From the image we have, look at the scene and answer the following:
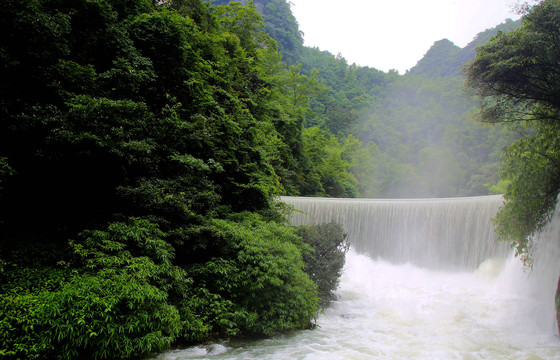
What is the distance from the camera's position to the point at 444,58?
86.2 meters

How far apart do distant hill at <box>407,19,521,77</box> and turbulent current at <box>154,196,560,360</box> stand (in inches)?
2973

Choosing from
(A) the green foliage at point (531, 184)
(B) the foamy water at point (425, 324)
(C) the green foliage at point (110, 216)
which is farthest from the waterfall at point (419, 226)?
(C) the green foliage at point (110, 216)

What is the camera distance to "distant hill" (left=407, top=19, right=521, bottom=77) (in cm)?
7869

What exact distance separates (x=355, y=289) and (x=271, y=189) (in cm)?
447

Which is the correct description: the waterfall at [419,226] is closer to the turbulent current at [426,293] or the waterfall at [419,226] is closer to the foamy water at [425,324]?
the turbulent current at [426,293]

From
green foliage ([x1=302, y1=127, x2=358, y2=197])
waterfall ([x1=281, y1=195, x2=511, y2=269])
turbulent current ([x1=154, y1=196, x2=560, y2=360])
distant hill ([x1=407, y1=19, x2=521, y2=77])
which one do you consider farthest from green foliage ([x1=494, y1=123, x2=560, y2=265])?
distant hill ([x1=407, y1=19, x2=521, y2=77])

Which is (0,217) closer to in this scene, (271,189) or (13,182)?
(13,182)

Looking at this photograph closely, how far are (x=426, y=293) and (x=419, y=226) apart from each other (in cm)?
364

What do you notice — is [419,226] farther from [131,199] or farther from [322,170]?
[322,170]

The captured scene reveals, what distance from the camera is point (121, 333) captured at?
4.19m

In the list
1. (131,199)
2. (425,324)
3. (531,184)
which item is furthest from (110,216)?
(531,184)

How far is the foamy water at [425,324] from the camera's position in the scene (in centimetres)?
598

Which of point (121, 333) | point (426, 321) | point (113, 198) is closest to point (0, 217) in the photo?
point (113, 198)

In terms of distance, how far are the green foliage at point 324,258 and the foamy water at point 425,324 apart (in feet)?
2.07
